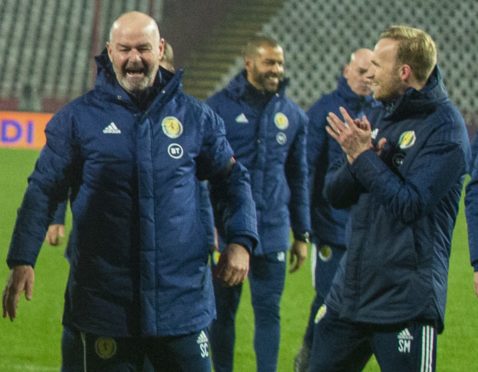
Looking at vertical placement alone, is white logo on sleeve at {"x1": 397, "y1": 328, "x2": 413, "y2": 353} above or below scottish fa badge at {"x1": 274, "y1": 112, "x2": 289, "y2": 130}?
below

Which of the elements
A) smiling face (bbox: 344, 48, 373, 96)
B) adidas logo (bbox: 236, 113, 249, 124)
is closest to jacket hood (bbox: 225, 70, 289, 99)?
adidas logo (bbox: 236, 113, 249, 124)

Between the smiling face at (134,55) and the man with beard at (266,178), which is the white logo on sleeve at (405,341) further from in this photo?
the man with beard at (266,178)

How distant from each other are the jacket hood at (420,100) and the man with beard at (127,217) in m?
0.65

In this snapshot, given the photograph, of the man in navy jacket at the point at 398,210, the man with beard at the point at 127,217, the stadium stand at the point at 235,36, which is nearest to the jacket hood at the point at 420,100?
the man in navy jacket at the point at 398,210

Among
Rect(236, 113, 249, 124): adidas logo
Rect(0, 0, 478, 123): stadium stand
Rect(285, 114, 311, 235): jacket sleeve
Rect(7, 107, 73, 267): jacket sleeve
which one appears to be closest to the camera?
Rect(7, 107, 73, 267): jacket sleeve

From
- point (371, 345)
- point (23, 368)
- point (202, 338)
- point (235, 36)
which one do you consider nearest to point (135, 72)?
point (202, 338)

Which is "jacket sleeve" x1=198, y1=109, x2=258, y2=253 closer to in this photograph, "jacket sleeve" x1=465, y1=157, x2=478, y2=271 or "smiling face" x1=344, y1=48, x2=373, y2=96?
"jacket sleeve" x1=465, y1=157, x2=478, y2=271

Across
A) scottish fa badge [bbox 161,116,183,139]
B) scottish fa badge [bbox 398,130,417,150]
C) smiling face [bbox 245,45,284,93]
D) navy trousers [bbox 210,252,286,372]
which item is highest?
scottish fa badge [bbox 398,130,417,150]

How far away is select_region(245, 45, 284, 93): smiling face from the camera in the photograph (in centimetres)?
609

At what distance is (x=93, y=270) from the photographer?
3908mm

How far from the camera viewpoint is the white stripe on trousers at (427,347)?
13.0ft

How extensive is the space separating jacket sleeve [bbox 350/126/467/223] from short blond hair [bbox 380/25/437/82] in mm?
212

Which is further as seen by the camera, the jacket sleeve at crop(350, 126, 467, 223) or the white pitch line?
the white pitch line

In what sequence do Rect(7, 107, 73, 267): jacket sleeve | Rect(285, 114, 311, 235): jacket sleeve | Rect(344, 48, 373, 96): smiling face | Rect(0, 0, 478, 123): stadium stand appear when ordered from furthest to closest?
Rect(0, 0, 478, 123): stadium stand → Rect(344, 48, 373, 96): smiling face → Rect(285, 114, 311, 235): jacket sleeve → Rect(7, 107, 73, 267): jacket sleeve
